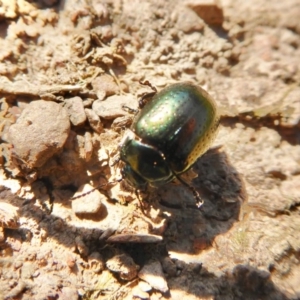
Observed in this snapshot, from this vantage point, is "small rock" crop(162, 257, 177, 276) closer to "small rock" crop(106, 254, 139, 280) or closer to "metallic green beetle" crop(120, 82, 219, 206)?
"small rock" crop(106, 254, 139, 280)

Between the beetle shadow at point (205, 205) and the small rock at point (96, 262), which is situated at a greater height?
the beetle shadow at point (205, 205)

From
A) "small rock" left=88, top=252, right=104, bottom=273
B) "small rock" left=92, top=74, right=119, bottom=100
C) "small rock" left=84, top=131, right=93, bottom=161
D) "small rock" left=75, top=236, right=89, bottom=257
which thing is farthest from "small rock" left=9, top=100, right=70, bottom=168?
"small rock" left=88, top=252, right=104, bottom=273

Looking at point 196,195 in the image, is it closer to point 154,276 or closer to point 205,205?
point 205,205

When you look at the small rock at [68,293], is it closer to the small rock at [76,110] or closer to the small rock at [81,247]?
the small rock at [81,247]

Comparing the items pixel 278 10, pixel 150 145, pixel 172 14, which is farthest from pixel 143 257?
pixel 278 10

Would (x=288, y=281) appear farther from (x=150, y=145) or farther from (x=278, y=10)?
(x=278, y=10)

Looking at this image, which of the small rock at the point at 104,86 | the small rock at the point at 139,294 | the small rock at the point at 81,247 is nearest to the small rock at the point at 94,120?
the small rock at the point at 104,86
